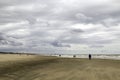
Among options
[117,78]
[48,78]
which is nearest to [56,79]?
[48,78]

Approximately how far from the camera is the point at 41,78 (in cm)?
2262

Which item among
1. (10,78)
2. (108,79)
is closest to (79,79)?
(108,79)

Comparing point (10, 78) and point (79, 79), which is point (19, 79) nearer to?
point (10, 78)

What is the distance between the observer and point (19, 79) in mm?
22109

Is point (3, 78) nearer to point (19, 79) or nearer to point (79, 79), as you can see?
point (19, 79)

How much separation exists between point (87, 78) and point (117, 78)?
10.2 feet

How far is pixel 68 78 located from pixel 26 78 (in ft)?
13.3

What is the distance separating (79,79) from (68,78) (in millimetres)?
1170

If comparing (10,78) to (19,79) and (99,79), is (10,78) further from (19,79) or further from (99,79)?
(99,79)

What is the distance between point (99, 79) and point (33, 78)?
6.29 metres

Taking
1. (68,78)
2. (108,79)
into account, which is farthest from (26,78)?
(108,79)

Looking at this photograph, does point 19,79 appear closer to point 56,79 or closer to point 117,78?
point 56,79

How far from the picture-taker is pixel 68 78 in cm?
2277

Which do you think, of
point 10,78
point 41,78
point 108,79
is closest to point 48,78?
point 41,78
